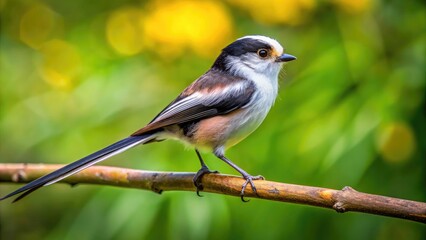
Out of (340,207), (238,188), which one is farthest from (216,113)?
(340,207)

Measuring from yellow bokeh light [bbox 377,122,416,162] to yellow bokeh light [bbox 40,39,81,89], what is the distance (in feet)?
5.01

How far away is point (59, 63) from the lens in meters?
3.51

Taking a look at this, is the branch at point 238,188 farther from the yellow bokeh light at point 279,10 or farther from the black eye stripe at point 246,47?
the yellow bokeh light at point 279,10

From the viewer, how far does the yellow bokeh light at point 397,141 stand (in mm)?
2754

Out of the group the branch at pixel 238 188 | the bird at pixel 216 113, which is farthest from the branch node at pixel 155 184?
the bird at pixel 216 113

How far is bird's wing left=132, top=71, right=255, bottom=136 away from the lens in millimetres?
2375

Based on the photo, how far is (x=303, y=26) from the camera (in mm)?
3191

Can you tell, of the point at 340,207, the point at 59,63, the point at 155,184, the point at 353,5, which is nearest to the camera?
the point at 340,207

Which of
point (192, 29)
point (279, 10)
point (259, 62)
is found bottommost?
point (259, 62)

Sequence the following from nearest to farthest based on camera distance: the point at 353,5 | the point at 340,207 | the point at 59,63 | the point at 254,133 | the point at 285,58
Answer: the point at 340,207 → the point at 285,58 → the point at 254,133 → the point at 353,5 → the point at 59,63

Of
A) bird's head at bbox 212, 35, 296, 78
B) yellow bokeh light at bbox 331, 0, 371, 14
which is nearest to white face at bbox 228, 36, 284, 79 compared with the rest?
bird's head at bbox 212, 35, 296, 78

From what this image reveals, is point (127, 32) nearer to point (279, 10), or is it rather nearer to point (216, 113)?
point (279, 10)

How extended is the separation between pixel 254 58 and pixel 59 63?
135 centimetres

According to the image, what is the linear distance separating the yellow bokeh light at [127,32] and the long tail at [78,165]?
3.56 ft
